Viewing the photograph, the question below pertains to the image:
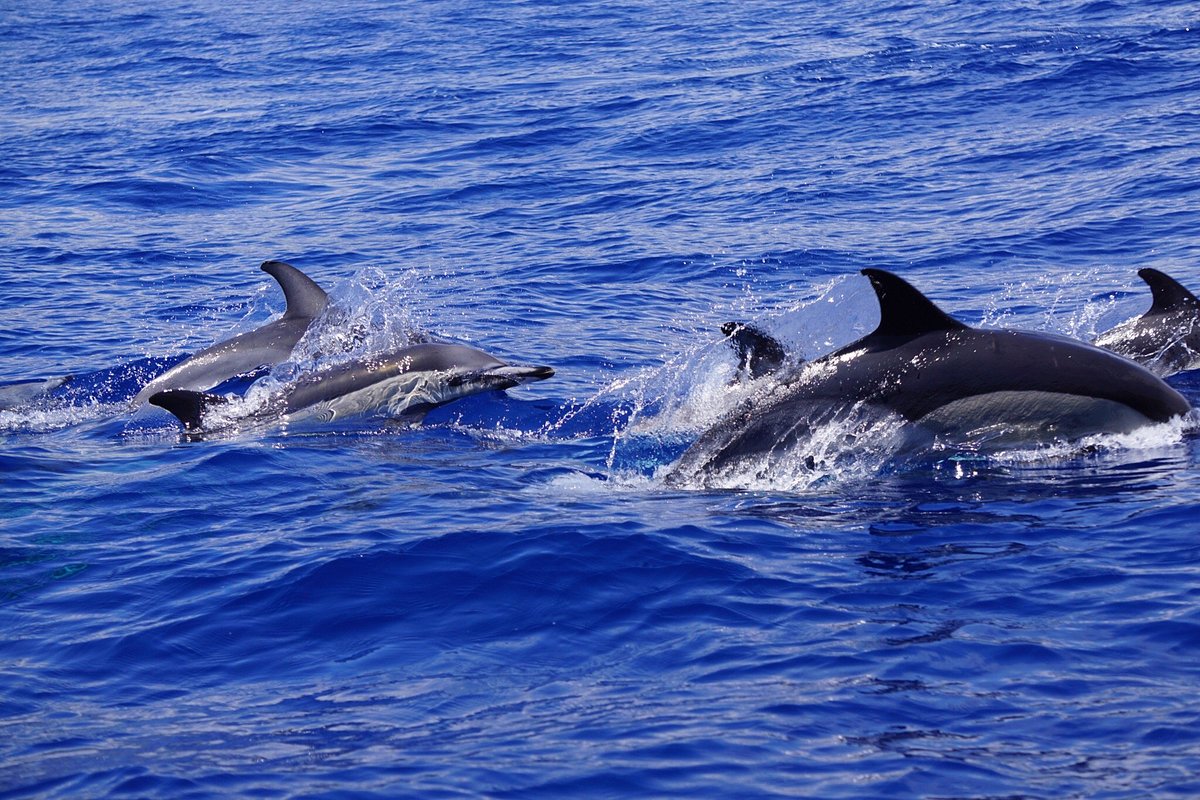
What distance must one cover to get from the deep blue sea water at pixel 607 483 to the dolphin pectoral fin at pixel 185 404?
315 millimetres

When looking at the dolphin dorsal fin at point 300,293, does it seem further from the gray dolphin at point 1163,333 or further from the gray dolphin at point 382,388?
the gray dolphin at point 1163,333

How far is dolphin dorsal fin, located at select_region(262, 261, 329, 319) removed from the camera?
49.4 feet

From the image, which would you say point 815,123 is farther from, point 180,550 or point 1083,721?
point 1083,721

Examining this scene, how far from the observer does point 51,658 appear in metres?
7.92

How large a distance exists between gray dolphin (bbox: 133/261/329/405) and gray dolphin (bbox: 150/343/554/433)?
149cm

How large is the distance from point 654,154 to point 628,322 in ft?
28.8

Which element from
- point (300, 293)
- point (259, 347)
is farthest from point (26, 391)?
point (300, 293)

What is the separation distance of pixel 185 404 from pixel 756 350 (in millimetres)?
5088

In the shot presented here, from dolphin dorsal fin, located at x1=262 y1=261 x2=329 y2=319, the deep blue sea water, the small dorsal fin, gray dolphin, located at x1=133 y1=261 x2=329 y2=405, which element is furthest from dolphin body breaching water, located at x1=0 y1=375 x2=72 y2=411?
the small dorsal fin

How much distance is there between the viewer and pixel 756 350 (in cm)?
1095

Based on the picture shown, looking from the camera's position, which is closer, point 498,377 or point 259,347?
point 498,377

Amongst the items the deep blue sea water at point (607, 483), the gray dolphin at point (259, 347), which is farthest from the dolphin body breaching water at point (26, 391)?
the gray dolphin at point (259, 347)

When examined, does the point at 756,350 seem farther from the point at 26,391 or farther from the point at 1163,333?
the point at 26,391

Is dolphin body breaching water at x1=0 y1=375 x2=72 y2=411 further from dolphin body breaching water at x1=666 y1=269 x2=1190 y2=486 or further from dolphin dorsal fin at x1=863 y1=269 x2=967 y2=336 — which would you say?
dolphin dorsal fin at x1=863 y1=269 x2=967 y2=336
